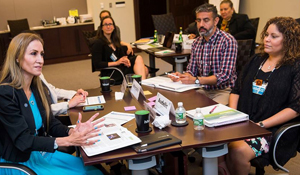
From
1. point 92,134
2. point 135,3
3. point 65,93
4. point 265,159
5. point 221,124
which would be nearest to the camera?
point 92,134

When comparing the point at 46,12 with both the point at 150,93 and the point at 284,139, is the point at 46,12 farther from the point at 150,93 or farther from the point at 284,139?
the point at 284,139

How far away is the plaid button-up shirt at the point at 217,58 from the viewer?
3.05 m

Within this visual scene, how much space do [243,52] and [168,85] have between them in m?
0.91

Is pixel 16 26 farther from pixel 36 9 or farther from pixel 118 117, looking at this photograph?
pixel 118 117

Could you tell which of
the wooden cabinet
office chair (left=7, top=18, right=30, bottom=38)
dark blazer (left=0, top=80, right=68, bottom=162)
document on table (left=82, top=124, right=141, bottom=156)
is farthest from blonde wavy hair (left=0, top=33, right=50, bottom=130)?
the wooden cabinet

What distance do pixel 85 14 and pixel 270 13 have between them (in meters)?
4.11

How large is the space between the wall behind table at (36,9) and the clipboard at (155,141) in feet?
23.0

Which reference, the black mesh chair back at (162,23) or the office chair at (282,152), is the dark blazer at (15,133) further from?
the black mesh chair back at (162,23)

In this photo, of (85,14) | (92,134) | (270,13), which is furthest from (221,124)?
(85,14)

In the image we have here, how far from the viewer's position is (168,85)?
2799 millimetres

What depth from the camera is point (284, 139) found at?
7.53ft

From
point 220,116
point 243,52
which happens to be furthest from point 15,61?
point 243,52

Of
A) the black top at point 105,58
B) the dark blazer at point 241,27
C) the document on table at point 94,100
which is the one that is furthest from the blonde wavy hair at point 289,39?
the dark blazer at point 241,27

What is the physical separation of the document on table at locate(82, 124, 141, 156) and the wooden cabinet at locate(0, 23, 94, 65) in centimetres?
618
